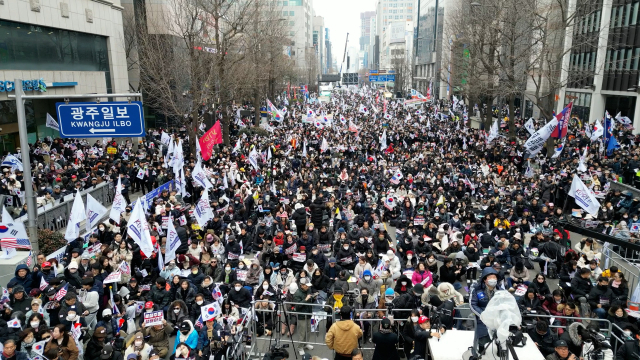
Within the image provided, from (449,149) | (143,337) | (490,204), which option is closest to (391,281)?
(143,337)

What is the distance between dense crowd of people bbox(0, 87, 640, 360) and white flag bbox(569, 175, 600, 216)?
31.1 inches

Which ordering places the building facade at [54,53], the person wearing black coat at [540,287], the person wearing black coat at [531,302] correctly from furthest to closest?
the building facade at [54,53], the person wearing black coat at [540,287], the person wearing black coat at [531,302]

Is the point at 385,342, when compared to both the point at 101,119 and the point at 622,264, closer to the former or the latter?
the point at 622,264

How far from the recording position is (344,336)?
755cm

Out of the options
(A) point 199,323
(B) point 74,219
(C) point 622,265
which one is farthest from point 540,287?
(B) point 74,219

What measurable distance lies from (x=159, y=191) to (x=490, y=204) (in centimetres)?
1216

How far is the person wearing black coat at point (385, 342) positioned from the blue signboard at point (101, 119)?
7559 mm

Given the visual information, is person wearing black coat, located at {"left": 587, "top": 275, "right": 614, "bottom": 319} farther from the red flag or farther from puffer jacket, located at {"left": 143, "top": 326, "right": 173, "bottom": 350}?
the red flag

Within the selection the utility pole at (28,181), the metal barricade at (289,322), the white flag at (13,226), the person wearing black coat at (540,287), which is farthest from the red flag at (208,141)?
the person wearing black coat at (540,287)

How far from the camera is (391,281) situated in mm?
10625

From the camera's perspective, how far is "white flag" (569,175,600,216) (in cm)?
1361

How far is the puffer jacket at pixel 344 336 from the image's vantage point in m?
7.54

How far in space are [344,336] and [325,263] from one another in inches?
163

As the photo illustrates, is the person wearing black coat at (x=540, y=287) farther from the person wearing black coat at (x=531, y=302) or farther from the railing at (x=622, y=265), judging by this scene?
the railing at (x=622, y=265)
